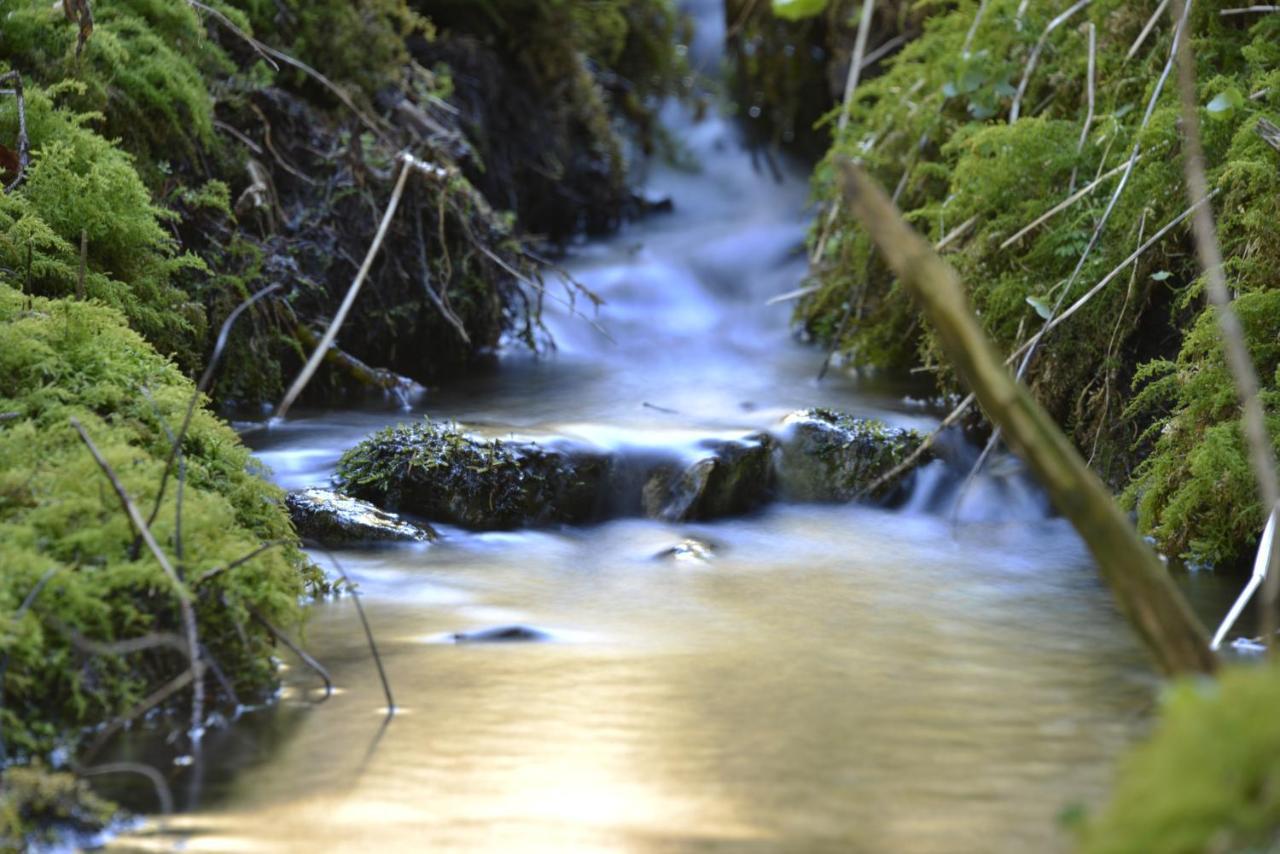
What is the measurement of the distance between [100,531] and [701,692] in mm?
1115

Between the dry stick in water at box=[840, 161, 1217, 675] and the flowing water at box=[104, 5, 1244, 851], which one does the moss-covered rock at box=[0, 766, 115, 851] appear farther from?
the dry stick in water at box=[840, 161, 1217, 675]

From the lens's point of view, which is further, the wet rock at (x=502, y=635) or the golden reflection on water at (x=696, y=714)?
the wet rock at (x=502, y=635)

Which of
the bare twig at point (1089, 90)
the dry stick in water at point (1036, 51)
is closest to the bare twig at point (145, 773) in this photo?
the bare twig at point (1089, 90)

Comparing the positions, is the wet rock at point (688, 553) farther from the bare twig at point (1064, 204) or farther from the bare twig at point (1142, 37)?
the bare twig at point (1142, 37)

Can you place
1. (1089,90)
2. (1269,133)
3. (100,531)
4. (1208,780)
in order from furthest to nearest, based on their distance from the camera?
(1089,90) → (1269,133) → (100,531) → (1208,780)

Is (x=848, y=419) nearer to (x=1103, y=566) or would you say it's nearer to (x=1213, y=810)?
(x=1103, y=566)

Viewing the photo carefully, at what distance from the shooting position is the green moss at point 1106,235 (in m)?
3.46

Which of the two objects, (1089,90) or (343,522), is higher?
(1089,90)

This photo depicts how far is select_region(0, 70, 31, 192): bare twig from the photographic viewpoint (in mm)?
3643

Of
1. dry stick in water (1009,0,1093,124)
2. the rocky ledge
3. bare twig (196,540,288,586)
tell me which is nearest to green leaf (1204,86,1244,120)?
dry stick in water (1009,0,1093,124)

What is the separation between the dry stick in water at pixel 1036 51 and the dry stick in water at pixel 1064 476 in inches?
137

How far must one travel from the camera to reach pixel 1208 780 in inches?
45.7

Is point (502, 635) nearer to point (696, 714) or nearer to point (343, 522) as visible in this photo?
point (696, 714)

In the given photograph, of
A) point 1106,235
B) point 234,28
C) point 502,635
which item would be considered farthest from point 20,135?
point 1106,235
